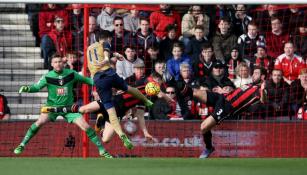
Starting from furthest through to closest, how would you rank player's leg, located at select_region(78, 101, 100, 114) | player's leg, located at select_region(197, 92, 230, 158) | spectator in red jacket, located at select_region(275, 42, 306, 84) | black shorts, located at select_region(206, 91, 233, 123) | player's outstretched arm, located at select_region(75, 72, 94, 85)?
spectator in red jacket, located at select_region(275, 42, 306, 84) → black shorts, located at select_region(206, 91, 233, 123) → player's leg, located at select_region(197, 92, 230, 158) → player's leg, located at select_region(78, 101, 100, 114) → player's outstretched arm, located at select_region(75, 72, 94, 85)

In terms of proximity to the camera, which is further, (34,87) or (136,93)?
(34,87)

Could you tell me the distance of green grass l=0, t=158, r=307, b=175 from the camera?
1055 cm

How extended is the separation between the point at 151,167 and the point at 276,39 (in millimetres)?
5416

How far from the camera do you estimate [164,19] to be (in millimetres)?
16516

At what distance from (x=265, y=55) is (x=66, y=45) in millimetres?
3329

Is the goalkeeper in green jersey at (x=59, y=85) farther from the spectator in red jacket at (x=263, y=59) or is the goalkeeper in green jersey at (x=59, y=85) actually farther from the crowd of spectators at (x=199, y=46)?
the spectator in red jacket at (x=263, y=59)

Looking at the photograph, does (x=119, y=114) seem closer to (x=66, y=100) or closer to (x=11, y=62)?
(x=66, y=100)

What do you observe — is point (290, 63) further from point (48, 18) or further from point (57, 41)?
point (48, 18)

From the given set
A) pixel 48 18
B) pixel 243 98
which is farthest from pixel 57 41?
pixel 243 98

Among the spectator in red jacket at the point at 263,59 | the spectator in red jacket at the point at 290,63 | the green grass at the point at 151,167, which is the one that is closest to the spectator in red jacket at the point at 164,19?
the spectator in red jacket at the point at 263,59

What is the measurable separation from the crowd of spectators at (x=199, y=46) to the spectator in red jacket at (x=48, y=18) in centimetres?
2

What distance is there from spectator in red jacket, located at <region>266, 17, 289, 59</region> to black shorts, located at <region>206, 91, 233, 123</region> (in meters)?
1.56

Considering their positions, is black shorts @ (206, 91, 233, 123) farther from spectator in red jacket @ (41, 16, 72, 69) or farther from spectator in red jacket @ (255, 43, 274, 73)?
spectator in red jacket @ (41, 16, 72, 69)

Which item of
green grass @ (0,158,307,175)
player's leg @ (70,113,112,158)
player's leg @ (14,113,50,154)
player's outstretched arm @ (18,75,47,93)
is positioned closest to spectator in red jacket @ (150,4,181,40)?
player's outstretched arm @ (18,75,47,93)
